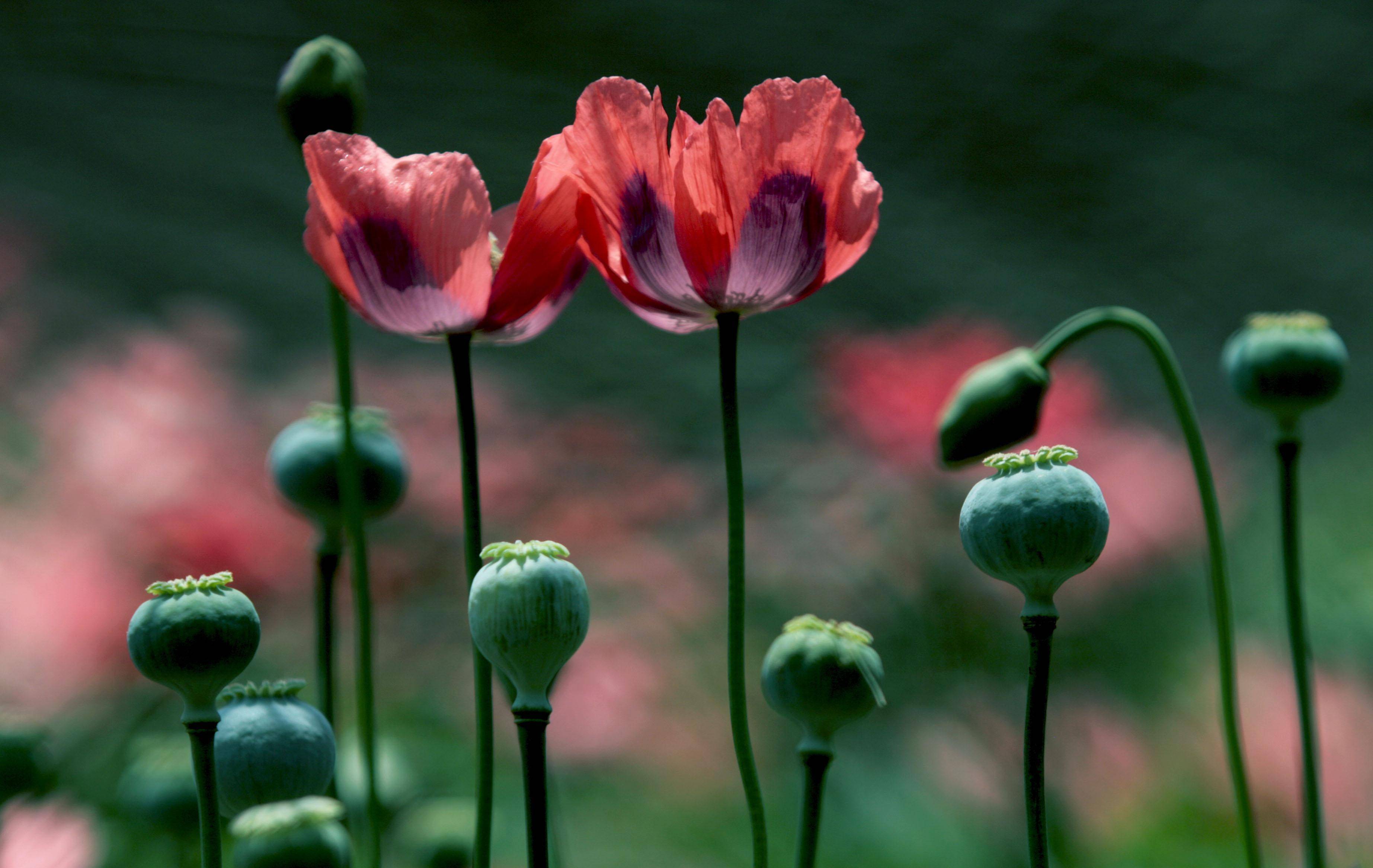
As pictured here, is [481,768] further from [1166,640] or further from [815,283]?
[1166,640]

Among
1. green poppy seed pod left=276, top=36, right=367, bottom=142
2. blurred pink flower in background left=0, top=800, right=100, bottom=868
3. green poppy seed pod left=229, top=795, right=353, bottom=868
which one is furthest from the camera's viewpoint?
blurred pink flower in background left=0, top=800, right=100, bottom=868

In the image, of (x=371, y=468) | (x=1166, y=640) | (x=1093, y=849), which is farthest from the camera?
(x=1166, y=640)

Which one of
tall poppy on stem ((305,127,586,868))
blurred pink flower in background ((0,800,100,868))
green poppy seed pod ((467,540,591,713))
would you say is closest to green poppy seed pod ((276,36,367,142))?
tall poppy on stem ((305,127,586,868))

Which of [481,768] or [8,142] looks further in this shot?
[8,142]

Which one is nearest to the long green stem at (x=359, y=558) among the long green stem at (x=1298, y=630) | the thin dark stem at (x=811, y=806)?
the thin dark stem at (x=811, y=806)

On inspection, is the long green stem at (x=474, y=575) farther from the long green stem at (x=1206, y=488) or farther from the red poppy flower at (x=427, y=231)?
the long green stem at (x=1206, y=488)

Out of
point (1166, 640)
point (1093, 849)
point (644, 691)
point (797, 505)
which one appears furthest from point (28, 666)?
point (1166, 640)

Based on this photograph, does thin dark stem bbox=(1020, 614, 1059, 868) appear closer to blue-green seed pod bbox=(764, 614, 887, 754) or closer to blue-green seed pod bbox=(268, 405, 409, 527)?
blue-green seed pod bbox=(764, 614, 887, 754)
